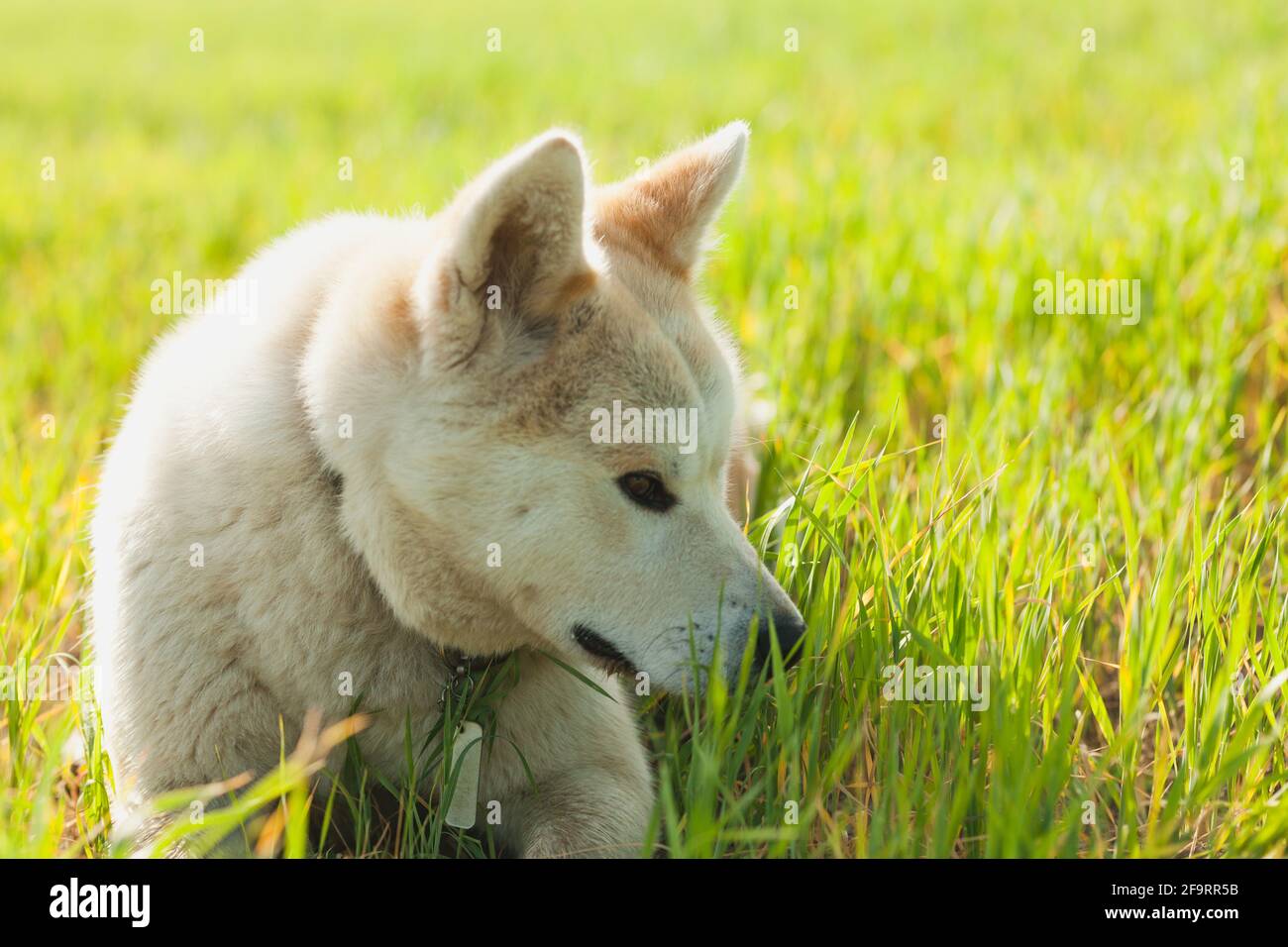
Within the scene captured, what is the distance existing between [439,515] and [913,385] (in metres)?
3.04

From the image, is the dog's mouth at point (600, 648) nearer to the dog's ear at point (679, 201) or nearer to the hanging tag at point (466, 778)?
the hanging tag at point (466, 778)

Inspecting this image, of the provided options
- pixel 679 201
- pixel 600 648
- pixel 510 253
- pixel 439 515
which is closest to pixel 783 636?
pixel 600 648

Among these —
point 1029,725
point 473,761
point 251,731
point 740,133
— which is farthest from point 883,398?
point 251,731

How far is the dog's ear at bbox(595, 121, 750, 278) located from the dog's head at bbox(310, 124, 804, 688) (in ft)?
1.47

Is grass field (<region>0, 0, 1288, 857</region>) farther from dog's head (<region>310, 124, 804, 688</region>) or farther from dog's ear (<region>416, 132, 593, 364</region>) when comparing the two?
dog's ear (<region>416, 132, 593, 364</region>)

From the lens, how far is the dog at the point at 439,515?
2.33 m

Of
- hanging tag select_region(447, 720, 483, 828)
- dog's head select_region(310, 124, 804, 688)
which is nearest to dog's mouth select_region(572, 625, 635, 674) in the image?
dog's head select_region(310, 124, 804, 688)

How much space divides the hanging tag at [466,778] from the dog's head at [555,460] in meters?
0.21

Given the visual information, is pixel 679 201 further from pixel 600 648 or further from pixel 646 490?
pixel 600 648

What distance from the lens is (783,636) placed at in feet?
8.14

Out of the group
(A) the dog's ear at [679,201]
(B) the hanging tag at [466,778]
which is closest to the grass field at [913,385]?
(B) the hanging tag at [466,778]

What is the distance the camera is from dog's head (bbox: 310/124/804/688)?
7.57 ft

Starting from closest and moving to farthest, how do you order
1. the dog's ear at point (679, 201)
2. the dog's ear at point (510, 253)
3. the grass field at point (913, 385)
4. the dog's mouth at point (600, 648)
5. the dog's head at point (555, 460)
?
→ the dog's ear at point (510, 253)
the dog's head at point (555, 460)
the dog's mouth at point (600, 648)
the grass field at point (913, 385)
the dog's ear at point (679, 201)

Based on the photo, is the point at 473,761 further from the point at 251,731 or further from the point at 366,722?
the point at 251,731
